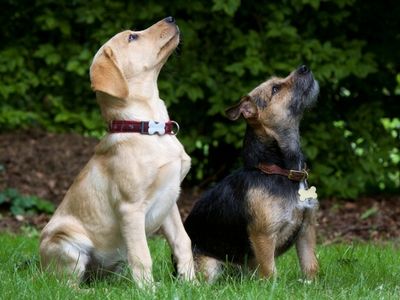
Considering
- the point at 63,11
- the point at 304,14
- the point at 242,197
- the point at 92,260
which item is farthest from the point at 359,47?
the point at 92,260

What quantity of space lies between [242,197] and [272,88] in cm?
93

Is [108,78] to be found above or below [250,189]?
above

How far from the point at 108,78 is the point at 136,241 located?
1.15 metres

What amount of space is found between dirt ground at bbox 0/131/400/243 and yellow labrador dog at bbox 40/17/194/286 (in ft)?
13.4

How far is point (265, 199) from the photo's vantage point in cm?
661

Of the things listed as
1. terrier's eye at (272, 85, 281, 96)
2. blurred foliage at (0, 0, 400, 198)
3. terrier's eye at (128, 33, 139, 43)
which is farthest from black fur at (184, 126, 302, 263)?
blurred foliage at (0, 0, 400, 198)

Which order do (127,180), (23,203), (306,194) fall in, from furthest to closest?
(23,203) < (306,194) < (127,180)

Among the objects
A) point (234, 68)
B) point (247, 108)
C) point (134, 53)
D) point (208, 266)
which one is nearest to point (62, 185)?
point (234, 68)

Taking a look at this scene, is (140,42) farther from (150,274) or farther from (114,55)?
(150,274)

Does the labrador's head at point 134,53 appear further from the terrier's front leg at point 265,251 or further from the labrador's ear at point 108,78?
the terrier's front leg at point 265,251

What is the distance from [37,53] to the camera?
11328 millimetres

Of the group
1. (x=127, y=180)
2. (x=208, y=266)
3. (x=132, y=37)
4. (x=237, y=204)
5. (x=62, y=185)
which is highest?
(x=132, y=37)

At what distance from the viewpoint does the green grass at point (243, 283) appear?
5.75 meters

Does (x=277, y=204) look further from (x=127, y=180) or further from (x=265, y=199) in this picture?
(x=127, y=180)
